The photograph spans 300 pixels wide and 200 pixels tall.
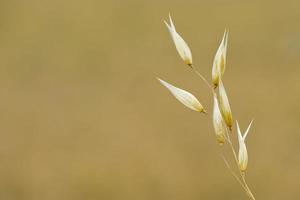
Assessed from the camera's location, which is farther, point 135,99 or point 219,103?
point 135,99

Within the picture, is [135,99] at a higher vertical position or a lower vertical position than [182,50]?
lower

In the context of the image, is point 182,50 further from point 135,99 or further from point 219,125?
point 135,99

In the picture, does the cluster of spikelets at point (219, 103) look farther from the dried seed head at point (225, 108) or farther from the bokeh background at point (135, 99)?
the bokeh background at point (135, 99)

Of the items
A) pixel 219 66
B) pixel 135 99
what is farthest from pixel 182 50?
pixel 135 99

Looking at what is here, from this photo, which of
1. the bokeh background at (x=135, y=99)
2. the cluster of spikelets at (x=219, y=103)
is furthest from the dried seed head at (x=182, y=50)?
the bokeh background at (x=135, y=99)

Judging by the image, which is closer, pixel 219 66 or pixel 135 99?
pixel 219 66

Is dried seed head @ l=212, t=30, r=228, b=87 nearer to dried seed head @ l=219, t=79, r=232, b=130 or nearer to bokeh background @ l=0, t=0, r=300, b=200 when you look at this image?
dried seed head @ l=219, t=79, r=232, b=130

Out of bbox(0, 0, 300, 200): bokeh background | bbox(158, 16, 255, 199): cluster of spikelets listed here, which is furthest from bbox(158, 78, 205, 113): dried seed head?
bbox(0, 0, 300, 200): bokeh background

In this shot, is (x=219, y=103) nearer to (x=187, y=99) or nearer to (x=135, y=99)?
(x=187, y=99)

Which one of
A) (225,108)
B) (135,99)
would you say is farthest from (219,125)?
(135,99)
